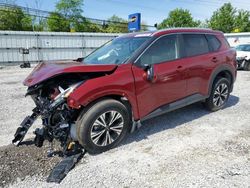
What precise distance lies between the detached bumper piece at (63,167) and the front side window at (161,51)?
1786mm

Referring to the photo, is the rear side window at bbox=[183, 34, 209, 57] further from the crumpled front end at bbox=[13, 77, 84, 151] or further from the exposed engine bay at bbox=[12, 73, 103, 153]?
the crumpled front end at bbox=[13, 77, 84, 151]

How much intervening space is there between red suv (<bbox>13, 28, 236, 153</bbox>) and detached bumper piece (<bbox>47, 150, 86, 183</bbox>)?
18 cm

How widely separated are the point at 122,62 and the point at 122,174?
1.73m

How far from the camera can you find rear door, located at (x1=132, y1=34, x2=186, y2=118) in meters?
3.71

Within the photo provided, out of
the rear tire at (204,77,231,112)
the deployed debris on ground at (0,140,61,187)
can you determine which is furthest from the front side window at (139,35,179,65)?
the deployed debris on ground at (0,140,61,187)

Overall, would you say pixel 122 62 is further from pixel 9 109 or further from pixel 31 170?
pixel 9 109

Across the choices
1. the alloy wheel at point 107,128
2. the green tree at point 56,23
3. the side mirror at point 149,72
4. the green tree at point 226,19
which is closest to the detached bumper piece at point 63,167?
the alloy wheel at point 107,128

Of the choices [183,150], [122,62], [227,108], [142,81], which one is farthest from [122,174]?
[227,108]

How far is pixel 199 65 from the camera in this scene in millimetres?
4574

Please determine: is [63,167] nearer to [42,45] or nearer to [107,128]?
[107,128]

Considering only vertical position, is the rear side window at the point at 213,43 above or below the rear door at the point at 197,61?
above

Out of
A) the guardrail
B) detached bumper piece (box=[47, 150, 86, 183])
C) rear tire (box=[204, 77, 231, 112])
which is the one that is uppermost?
the guardrail

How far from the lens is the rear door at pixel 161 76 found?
371 cm

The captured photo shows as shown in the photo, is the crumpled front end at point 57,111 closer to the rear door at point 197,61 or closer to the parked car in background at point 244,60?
the rear door at point 197,61
